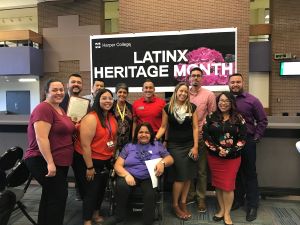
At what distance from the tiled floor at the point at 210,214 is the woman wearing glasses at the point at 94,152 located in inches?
19.6

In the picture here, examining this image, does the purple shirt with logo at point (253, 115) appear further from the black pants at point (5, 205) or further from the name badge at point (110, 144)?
the black pants at point (5, 205)

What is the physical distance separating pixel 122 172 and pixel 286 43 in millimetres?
6386

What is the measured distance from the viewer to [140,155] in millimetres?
2656

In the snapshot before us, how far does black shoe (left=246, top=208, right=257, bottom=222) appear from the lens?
2.80m

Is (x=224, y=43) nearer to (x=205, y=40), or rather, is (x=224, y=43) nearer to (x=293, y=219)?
(x=205, y=40)

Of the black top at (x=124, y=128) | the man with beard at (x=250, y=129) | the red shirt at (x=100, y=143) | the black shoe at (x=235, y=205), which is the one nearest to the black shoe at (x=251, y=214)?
the man with beard at (x=250, y=129)

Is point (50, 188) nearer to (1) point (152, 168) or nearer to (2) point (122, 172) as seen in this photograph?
(2) point (122, 172)

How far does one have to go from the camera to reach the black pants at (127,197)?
248cm

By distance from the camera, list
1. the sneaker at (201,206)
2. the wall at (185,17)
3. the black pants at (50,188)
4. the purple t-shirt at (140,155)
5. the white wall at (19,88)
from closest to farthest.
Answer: the black pants at (50,188) < the purple t-shirt at (140,155) < the sneaker at (201,206) < the wall at (185,17) < the white wall at (19,88)

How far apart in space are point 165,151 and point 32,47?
5781 mm

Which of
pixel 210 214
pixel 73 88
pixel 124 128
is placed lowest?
pixel 210 214

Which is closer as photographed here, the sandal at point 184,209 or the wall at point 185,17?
the sandal at point 184,209

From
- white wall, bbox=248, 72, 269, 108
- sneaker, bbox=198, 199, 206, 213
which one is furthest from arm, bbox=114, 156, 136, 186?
white wall, bbox=248, 72, 269, 108

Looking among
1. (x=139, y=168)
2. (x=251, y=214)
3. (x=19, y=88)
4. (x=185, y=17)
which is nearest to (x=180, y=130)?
(x=139, y=168)
